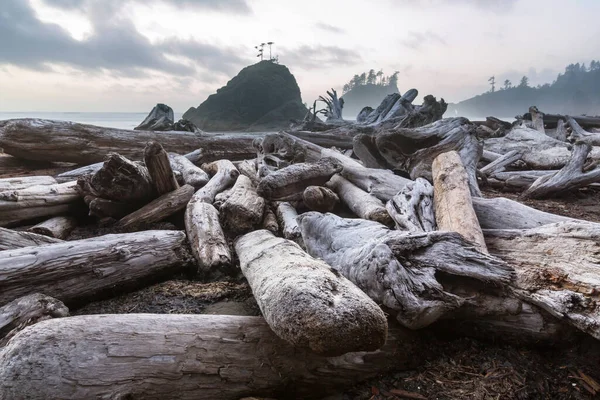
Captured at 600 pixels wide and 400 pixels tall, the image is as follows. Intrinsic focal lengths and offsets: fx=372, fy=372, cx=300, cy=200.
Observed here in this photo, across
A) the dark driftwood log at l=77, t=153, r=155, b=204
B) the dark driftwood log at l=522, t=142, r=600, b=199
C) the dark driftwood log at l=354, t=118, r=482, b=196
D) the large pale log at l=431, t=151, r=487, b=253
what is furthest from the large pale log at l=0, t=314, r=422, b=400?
the dark driftwood log at l=522, t=142, r=600, b=199

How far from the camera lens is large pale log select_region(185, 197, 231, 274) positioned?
11.4 feet

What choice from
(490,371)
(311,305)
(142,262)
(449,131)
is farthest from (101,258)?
(449,131)

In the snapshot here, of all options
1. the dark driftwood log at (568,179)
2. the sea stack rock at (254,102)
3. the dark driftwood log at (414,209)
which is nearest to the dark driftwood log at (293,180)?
the dark driftwood log at (414,209)

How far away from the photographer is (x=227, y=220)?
4.23 meters

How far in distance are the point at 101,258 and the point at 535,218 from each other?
155 inches

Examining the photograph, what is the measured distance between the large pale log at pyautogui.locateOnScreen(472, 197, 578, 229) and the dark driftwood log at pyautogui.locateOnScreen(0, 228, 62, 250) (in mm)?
4211

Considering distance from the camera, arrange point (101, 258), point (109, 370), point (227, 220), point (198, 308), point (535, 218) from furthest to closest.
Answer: point (227, 220), point (535, 218), point (101, 258), point (198, 308), point (109, 370)

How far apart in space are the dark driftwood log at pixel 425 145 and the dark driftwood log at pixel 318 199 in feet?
6.09

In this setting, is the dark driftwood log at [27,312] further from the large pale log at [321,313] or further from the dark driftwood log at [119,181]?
the dark driftwood log at [119,181]

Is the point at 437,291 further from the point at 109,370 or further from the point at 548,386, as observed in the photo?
the point at 109,370

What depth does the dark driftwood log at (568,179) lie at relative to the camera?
20.7 feet

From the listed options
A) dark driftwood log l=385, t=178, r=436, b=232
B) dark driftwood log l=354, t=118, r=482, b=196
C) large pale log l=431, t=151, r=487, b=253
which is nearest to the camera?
large pale log l=431, t=151, r=487, b=253

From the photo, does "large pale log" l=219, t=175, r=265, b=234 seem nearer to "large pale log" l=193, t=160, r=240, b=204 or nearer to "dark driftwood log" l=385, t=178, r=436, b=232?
"large pale log" l=193, t=160, r=240, b=204

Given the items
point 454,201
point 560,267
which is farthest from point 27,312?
point 454,201
